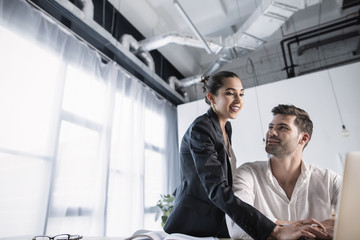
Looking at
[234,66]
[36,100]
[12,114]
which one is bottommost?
[12,114]

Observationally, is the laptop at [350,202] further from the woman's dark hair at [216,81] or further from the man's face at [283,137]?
the woman's dark hair at [216,81]

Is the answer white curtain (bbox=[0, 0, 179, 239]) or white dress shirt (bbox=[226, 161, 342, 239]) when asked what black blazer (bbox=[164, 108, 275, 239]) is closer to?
white dress shirt (bbox=[226, 161, 342, 239])

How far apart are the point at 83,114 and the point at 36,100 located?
0.51 meters

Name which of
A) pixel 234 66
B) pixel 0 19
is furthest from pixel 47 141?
pixel 234 66

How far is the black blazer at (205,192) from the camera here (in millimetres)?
918

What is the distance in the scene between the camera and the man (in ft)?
3.66

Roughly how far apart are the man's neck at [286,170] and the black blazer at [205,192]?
0.90 feet

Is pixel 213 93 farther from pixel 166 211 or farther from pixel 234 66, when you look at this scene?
pixel 234 66

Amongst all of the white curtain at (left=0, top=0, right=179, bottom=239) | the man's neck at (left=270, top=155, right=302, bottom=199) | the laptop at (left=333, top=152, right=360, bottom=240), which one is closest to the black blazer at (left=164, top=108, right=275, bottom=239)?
the man's neck at (left=270, top=155, right=302, bottom=199)

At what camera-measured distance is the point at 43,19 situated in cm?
234

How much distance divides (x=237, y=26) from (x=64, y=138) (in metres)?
3.31

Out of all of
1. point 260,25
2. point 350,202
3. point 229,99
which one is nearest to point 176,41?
point 260,25

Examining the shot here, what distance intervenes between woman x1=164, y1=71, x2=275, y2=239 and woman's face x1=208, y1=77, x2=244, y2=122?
7 centimetres

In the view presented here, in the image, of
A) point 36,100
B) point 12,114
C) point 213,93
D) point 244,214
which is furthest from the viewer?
point 36,100
